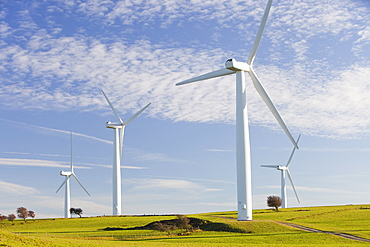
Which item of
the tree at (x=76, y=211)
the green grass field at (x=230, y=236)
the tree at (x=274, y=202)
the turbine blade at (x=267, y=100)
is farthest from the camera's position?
the tree at (x=76, y=211)

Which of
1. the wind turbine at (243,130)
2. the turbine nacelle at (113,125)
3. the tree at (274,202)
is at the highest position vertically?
the turbine nacelle at (113,125)

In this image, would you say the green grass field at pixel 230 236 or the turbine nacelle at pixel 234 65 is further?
the turbine nacelle at pixel 234 65

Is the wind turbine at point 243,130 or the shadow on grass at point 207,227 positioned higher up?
the wind turbine at point 243,130

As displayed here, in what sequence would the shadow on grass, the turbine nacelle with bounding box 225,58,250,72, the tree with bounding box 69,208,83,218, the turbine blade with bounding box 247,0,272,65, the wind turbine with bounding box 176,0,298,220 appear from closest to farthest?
the shadow on grass
the wind turbine with bounding box 176,0,298,220
the turbine blade with bounding box 247,0,272,65
the turbine nacelle with bounding box 225,58,250,72
the tree with bounding box 69,208,83,218

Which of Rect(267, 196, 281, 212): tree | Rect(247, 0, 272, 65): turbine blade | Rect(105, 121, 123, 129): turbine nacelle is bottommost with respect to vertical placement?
Rect(267, 196, 281, 212): tree

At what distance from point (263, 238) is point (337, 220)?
2511cm

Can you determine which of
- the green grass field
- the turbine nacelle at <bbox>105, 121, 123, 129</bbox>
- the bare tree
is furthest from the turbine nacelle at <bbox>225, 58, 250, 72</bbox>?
the bare tree

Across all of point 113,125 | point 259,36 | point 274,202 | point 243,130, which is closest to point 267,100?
point 243,130

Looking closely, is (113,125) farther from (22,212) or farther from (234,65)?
(234,65)

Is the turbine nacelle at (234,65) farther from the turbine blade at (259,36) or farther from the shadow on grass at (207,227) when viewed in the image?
Answer: the shadow on grass at (207,227)

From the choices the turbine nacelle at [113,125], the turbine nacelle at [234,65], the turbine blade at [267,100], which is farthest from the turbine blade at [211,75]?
the turbine nacelle at [113,125]

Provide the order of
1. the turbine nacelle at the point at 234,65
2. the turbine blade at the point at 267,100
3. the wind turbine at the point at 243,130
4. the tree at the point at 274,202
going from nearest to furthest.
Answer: the turbine blade at the point at 267,100
the wind turbine at the point at 243,130
the turbine nacelle at the point at 234,65
the tree at the point at 274,202

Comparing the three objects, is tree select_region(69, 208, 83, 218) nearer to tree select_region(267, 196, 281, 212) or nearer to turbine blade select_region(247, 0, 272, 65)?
tree select_region(267, 196, 281, 212)

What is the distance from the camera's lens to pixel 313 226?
72500mm
